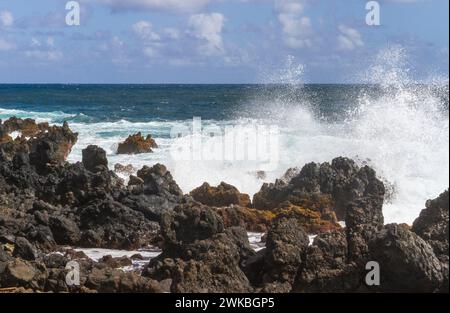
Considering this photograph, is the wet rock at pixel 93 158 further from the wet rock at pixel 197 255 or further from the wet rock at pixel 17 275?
the wet rock at pixel 17 275

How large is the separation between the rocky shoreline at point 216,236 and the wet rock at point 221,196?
2cm

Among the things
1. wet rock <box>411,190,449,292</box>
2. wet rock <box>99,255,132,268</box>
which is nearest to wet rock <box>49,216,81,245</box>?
wet rock <box>99,255,132,268</box>

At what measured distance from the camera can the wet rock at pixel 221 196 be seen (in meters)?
13.2

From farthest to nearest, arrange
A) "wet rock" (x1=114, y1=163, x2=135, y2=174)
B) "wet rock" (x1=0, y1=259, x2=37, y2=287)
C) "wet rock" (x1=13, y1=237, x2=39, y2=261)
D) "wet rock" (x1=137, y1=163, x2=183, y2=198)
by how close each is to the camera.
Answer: "wet rock" (x1=114, y1=163, x2=135, y2=174) → "wet rock" (x1=137, y1=163, x2=183, y2=198) → "wet rock" (x1=13, y1=237, x2=39, y2=261) → "wet rock" (x1=0, y1=259, x2=37, y2=287)

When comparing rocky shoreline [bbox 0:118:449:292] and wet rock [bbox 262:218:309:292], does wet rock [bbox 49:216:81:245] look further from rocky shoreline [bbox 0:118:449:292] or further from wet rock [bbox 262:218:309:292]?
wet rock [bbox 262:218:309:292]

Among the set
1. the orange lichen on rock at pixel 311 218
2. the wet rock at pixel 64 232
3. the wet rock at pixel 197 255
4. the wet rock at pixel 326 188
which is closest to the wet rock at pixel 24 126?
the wet rock at pixel 326 188

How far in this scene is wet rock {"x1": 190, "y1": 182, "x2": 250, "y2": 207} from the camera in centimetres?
1317

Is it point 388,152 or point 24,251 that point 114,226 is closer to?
point 24,251

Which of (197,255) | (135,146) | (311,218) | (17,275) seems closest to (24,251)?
(17,275)

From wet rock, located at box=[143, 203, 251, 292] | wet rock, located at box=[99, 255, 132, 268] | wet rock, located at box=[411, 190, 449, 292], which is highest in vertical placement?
wet rock, located at box=[411, 190, 449, 292]

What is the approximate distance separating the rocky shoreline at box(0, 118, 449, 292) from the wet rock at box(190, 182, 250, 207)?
0.02 meters

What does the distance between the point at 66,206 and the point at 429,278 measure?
23.8ft
